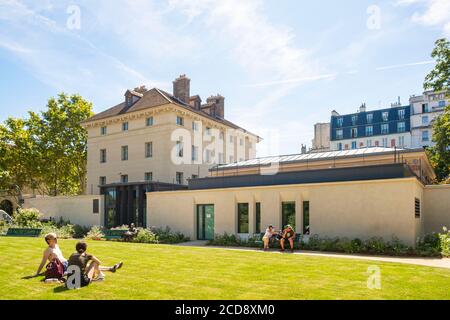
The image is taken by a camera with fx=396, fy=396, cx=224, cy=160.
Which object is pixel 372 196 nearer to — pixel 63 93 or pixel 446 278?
pixel 446 278

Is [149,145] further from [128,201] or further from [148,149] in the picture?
[128,201]

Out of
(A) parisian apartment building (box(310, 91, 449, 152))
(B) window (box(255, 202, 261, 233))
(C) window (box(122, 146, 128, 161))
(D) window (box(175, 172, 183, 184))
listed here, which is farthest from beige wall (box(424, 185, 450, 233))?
(A) parisian apartment building (box(310, 91, 449, 152))

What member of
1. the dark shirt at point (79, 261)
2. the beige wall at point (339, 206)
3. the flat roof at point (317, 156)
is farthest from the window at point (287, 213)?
the dark shirt at point (79, 261)

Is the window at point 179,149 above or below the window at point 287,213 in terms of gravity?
above

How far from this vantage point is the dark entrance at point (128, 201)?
31.2 metres

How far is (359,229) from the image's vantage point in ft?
67.4

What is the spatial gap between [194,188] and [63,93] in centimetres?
2960

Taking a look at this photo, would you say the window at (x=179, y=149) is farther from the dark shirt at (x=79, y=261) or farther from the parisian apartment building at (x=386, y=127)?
the parisian apartment building at (x=386, y=127)

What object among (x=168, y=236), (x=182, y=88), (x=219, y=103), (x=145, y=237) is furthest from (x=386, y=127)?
(x=145, y=237)

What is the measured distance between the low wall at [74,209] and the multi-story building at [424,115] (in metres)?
55.9

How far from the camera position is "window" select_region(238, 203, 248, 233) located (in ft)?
81.8

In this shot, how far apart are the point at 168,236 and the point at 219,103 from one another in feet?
82.1
